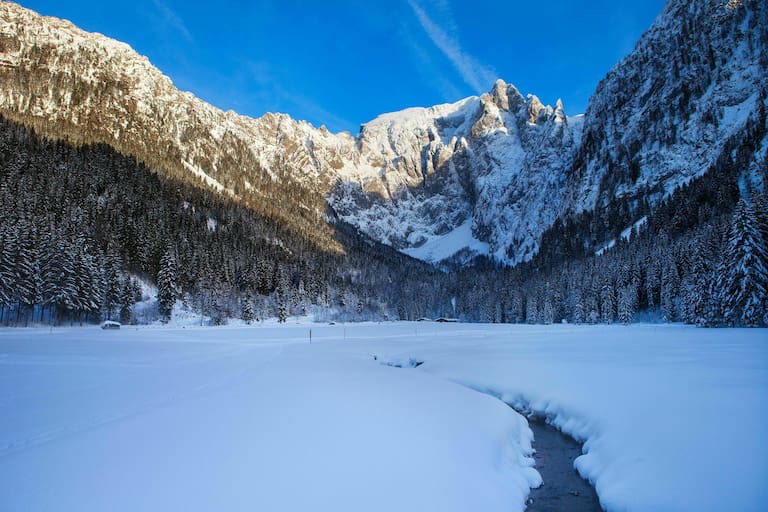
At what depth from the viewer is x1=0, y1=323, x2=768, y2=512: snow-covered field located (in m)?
5.93

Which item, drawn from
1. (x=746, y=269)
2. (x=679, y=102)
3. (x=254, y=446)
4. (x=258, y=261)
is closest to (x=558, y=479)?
(x=254, y=446)

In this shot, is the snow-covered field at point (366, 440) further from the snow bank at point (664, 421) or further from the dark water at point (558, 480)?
the dark water at point (558, 480)

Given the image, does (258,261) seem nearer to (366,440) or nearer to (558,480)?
(366,440)

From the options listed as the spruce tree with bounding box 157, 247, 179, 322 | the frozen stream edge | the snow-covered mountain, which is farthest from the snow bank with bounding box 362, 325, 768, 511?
the snow-covered mountain

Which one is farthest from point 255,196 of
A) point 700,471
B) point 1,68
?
point 700,471

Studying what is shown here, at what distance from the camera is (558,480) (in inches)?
359

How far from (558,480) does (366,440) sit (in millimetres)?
4704

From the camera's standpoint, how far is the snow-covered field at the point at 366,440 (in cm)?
593

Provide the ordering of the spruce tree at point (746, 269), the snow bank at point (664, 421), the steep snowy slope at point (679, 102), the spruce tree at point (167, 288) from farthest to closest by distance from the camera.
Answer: the steep snowy slope at point (679, 102), the spruce tree at point (167, 288), the spruce tree at point (746, 269), the snow bank at point (664, 421)

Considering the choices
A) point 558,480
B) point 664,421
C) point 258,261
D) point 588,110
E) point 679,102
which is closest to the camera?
point 664,421

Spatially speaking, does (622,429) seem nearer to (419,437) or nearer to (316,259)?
(419,437)

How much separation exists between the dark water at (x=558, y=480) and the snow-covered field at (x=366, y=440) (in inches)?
12.9

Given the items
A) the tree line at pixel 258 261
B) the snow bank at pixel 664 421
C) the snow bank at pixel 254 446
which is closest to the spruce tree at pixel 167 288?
the tree line at pixel 258 261

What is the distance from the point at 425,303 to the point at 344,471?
5411 inches
